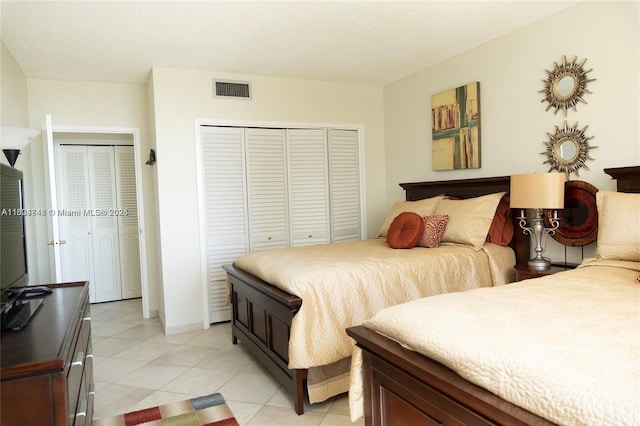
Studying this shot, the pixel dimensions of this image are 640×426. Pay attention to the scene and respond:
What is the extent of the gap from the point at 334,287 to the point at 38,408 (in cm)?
152

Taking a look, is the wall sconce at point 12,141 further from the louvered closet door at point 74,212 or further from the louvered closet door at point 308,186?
the louvered closet door at point 308,186

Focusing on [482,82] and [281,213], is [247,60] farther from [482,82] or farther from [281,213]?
[482,82]

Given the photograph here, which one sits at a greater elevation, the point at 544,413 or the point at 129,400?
the point at 544,413

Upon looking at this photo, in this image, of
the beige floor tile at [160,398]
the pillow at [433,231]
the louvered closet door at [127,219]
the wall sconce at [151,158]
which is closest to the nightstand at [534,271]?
the pillow at [433,231]

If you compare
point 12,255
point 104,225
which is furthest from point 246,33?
point 104,225

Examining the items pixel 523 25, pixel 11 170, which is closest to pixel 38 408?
pixel 11 170

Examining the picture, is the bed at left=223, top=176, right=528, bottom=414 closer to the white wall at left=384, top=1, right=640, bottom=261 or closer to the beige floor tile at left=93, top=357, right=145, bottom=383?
the white wall at left=384, top=1, right=640, bottom=261

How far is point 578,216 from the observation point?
2.85m

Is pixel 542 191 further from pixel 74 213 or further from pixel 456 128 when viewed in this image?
pixel 74 213

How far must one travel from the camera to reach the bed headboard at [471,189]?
3.27 meters

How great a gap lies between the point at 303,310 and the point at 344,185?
8.53 ft

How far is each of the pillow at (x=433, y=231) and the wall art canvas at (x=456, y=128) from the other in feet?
2.44

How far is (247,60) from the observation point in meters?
3.81

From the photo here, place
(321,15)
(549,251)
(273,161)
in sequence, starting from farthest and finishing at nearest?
(273,161) → (549,251) → (321,15)
